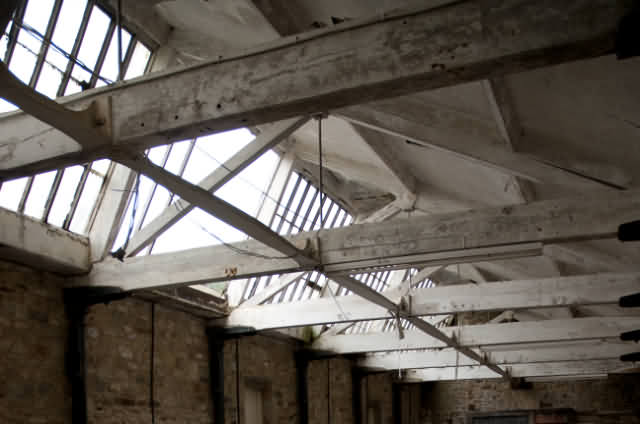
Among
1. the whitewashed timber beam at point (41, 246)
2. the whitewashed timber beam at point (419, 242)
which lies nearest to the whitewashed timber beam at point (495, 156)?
the whitewashed timber beam at point (419, 242)

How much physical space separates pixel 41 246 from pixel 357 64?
197 inches

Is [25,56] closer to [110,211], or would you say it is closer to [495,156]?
[110,211]

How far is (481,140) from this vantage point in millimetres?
6418

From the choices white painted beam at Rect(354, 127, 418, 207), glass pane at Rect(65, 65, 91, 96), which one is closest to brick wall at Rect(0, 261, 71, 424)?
glass pane at Rect(65, 65, 91, 96)

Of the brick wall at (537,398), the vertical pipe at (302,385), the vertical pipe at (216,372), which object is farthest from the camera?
the brick wall at (537,398)

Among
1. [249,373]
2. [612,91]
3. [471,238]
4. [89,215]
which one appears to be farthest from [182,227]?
[612,91]

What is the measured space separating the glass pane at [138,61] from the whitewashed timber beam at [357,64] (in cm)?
363

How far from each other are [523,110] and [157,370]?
5853mm

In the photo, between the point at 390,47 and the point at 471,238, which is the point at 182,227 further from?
the point at 390,47

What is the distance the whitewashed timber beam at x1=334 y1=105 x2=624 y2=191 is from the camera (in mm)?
6305

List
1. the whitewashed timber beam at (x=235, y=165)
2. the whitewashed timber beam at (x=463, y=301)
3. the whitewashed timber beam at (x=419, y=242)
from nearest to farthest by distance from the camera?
the whitewashed timber beam at (x=419, y=242) < the whitewashed timber beam at (x=235, y=165) < the whitewashed timber beam at (x=463, y=301)

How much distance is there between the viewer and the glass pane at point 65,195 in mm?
7859

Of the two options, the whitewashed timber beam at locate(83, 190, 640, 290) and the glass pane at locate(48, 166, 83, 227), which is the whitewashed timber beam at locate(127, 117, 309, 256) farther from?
the glass pane at locate(48, 166, 83, 227)

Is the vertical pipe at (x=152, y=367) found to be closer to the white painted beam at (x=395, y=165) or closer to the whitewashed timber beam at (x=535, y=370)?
the white painted beam at (x=395, y=165)
